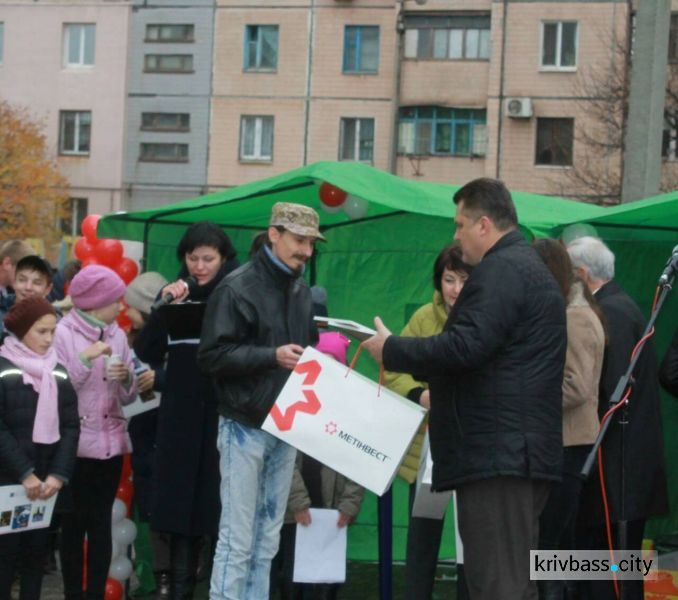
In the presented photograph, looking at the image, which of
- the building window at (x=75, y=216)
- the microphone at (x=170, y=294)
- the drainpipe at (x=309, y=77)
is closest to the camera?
the microphone at (x=170, y=294)

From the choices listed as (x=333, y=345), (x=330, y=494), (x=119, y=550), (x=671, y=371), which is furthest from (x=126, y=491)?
(x=671, y=371)

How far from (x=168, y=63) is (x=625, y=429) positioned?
33.1 metres

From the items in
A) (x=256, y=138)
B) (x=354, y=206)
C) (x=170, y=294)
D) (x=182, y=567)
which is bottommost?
(x=182, y=567)

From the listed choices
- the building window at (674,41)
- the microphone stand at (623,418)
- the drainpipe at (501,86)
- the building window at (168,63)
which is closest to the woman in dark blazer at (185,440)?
the microphone stand at (623,418)

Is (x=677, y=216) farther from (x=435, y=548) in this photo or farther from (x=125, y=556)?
(x=125, y=556)

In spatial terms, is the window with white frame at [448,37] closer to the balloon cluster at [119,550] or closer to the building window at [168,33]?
the building window at [168,33]

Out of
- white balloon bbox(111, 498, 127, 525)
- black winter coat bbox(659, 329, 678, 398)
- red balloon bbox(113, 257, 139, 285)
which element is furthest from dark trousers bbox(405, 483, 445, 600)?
red balloon bbox(113, 257, 139, 285)

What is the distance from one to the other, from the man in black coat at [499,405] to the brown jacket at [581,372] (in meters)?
1.12

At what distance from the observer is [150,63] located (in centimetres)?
3791

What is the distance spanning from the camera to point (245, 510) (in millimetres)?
5523

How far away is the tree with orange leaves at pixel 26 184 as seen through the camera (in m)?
35.4

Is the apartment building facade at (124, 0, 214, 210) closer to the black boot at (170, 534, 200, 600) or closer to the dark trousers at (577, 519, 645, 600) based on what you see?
the black boot at (170, 534, 200, 600)

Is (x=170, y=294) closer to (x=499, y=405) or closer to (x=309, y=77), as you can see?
(x=499, y=405)

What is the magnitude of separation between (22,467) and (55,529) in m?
2.56
